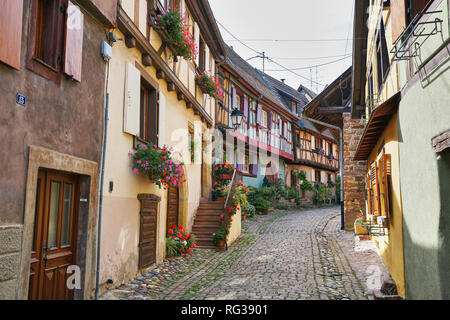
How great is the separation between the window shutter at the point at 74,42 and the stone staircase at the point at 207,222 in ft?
21.0

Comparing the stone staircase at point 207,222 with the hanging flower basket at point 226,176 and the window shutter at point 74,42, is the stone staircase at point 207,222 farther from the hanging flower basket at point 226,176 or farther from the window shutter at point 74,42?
the window shutter at point 74,42

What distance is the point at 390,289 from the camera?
582 cm

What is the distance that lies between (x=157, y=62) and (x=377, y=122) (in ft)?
13.9

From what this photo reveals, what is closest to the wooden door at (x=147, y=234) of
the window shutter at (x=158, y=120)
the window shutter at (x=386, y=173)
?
the window shutter at (x=158, y=120)

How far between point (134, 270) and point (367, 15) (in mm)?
8439

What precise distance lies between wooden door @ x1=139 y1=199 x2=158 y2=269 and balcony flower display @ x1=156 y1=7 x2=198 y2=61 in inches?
131

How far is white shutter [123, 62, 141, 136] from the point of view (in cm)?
646

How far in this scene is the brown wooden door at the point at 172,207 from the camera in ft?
31.4

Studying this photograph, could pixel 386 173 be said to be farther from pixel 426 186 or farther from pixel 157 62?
pixel 157 62

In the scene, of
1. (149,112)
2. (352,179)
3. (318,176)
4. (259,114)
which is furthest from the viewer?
(318,176)

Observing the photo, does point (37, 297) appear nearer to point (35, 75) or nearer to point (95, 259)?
point (95, 259)

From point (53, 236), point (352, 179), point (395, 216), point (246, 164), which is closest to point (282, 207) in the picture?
point (246, 164)

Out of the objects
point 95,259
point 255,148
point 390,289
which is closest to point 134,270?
point 95,259

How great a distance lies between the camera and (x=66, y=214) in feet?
16.4
